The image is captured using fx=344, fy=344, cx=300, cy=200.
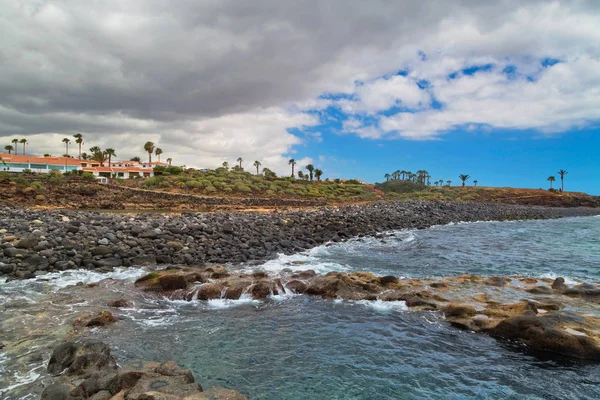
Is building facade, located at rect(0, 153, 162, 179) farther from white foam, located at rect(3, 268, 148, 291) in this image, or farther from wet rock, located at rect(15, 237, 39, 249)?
white foam, located at rect(3, 268, 148, 291)

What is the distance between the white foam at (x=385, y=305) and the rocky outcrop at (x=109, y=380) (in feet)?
21.8

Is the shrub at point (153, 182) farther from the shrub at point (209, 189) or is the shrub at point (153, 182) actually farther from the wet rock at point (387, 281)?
the wet rock at point (387, 281)

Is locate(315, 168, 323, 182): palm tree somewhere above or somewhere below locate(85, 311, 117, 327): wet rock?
above

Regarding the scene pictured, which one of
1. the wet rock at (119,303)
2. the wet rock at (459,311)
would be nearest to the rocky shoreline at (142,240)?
the wet rock at (119,303)

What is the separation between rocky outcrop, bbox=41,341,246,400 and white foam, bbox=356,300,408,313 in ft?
21.8

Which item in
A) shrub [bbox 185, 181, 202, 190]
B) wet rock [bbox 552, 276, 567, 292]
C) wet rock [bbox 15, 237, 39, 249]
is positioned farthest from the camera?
shrub [bbox 185, 181, 202, 190]

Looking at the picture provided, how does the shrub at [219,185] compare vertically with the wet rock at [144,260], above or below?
above

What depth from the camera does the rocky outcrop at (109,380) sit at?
5.30 metres

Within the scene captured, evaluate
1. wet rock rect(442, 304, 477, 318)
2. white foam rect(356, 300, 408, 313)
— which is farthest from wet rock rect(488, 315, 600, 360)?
white foam rect(356, 300, 408, 313)

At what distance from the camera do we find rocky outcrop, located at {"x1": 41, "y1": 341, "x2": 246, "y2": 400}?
17.4 feet

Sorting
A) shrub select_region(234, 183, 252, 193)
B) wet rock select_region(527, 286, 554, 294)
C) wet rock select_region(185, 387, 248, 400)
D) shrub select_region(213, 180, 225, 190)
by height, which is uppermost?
shrub select_region(213, 180, 225, 190)

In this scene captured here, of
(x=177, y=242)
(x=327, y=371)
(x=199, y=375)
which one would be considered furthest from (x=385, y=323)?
(x=177, y=242)

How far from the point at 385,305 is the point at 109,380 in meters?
8.30

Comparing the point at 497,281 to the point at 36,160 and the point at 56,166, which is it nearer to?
the point at 56,166
